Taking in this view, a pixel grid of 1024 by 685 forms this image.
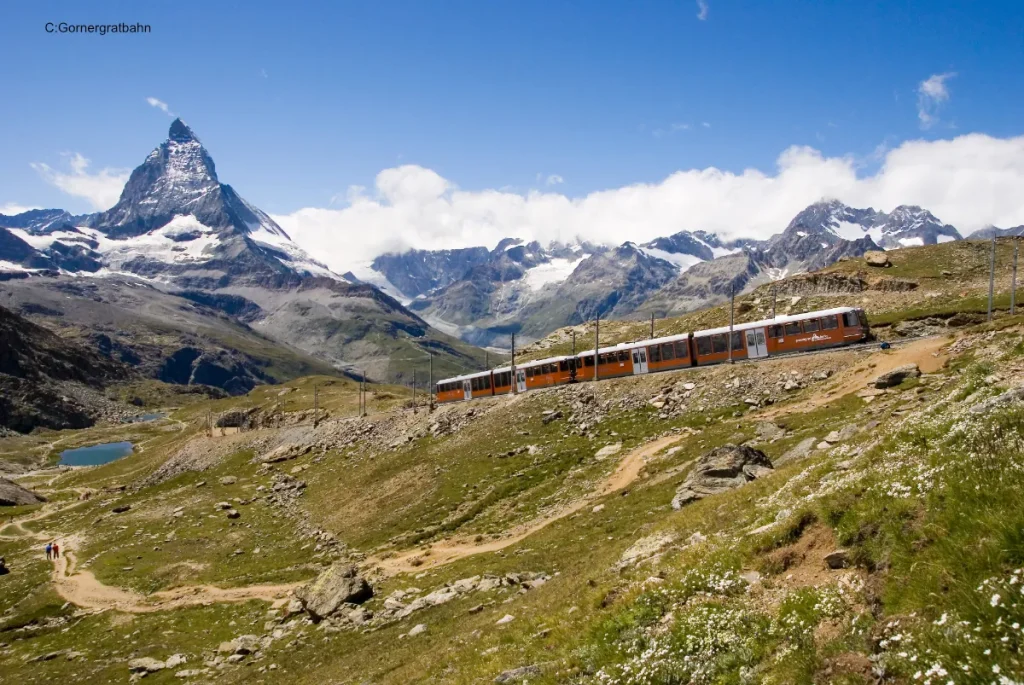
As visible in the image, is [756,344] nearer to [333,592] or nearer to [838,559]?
[333,592]

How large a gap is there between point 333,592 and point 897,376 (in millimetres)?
39234

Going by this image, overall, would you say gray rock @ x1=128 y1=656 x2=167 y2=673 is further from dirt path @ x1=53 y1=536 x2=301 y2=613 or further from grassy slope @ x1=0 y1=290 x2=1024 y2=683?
dirt path @ x1=53 y1=536 x2=301 y2=613

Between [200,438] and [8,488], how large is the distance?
3103 cm

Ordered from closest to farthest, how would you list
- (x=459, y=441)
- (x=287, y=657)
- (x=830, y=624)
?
1. (x=830, y=624)
2. (x=287, y=657)
3. (x=459, y=441)

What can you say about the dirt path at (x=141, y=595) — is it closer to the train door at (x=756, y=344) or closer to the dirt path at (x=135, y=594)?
the dirt path at (x=135, y=594)

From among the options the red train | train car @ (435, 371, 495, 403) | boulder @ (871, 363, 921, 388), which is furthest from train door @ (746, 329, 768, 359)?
train car @ (435, 371, 495, 403)

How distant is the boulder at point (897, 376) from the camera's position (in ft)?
133

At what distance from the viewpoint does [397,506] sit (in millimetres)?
57844

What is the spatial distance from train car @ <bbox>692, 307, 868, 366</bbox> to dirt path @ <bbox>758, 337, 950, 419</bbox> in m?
8.56

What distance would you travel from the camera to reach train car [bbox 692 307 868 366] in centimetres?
6128

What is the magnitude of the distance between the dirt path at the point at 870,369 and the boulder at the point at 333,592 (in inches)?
1267

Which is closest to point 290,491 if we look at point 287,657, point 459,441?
point 459,441

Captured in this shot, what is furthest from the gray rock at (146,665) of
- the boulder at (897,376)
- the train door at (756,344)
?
the train door at (756,344)

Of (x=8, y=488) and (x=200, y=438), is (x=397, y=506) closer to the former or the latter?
(x=200, y=438)
